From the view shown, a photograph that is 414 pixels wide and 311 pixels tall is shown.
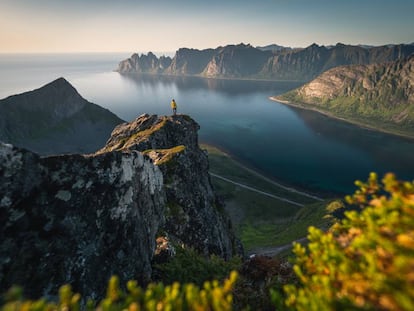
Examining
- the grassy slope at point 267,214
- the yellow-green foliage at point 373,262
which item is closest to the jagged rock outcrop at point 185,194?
the yellow-green foliage at point 373,262

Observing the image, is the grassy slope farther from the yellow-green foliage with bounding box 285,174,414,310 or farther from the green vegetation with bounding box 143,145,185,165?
the yellow-green foliage with bounding box 285,174,414,310

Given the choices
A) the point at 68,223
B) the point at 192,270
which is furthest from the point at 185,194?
the point at 68,223

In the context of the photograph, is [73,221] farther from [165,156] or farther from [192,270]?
[165,156]

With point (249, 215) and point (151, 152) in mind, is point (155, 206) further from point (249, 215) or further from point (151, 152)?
point (249, 215)

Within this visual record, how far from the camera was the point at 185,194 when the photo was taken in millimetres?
50125

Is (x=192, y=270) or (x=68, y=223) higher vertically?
(x=68, y=223)

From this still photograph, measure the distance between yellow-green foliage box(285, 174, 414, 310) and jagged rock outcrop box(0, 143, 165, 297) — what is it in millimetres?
14694

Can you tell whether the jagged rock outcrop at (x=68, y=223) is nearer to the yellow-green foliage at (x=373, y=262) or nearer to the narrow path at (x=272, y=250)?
the yellow-green foliage at (x=373, y=262)

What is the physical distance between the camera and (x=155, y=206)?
1371 inches

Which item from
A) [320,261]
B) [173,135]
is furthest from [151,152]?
[320,261]

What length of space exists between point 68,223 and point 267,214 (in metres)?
151

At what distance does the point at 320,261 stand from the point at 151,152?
177 feet

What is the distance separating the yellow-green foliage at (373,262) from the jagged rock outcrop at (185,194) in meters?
32.2

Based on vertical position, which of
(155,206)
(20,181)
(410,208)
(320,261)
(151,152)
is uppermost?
(410,208)
